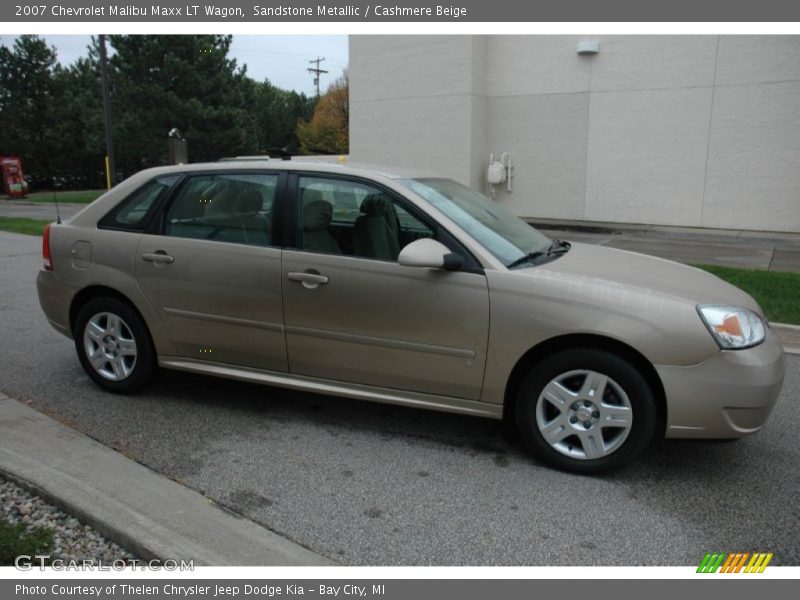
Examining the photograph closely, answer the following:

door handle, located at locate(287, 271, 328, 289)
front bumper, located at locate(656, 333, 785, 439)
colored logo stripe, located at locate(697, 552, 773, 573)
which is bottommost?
colored logo stripe, located at locate(697, 552, 773, 573)

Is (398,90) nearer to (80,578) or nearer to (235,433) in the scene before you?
(235,433)

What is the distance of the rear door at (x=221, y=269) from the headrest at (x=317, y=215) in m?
0.19

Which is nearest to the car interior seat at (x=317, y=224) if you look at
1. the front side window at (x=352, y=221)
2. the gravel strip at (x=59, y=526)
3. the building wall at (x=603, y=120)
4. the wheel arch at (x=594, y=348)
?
the front side window at (x=352, y=221)

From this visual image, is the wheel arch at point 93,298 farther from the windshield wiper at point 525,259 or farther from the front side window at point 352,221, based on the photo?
the windshield wiper at point 525,259

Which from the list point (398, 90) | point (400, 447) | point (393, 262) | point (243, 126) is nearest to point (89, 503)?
point (400, 447)

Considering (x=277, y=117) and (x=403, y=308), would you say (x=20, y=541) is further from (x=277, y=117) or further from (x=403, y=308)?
(x=277, y=117)

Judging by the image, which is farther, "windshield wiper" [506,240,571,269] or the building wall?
the building wall

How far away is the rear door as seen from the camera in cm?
411

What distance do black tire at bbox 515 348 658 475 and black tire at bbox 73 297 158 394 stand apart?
8.38 ft

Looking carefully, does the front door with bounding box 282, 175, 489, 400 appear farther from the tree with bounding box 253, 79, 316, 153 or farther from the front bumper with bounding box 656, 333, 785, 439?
the tree with bounding box 253, 79, 316, 153

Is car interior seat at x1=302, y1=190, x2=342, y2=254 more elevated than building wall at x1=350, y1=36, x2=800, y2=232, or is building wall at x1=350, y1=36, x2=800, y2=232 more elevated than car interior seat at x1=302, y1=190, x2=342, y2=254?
building wall at x1=350, y1=36, x2=800, y2=232

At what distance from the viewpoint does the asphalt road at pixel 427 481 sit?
290cm

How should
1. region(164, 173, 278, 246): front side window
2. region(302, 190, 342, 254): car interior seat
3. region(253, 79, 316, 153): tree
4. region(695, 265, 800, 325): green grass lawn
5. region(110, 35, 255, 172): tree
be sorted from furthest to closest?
1. region(253, 79, 316, 153): tree
2. region(110, 35, 255, 172): tree
3. region(695, 265, 800, 325): green grass lawn
4. region(164, 173, 278, 246): front side window
5. region(302, 190, 342, 254): car interior seat

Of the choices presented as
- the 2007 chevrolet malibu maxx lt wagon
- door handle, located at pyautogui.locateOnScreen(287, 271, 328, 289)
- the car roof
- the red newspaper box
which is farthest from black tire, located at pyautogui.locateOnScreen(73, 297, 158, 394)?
the red newspaper box
